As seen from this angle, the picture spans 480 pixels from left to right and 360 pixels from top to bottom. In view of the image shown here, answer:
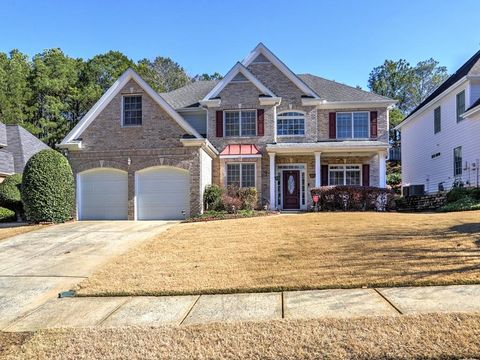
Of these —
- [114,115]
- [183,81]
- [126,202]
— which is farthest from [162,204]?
[183,81]

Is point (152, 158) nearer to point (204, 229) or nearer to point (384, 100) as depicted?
point (204, 229)

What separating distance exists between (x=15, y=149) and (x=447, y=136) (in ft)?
83.7

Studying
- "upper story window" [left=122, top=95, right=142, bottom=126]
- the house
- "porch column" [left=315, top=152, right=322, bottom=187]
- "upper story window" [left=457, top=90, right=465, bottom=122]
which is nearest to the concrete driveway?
the house

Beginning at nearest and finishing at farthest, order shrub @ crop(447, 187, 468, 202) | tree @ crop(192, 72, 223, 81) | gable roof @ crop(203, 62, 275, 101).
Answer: shrub @ crop(447, 187, 468, 202)
gable roof @ crop(203, 62, 275, 101)
tree @ crop(192, 72, 223, 81)

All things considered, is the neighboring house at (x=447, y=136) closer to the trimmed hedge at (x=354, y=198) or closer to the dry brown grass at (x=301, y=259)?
the trimmed hedge at (x=354, y=198)

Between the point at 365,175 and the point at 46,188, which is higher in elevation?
the point at 365,175

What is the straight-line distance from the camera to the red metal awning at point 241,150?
21.2 m

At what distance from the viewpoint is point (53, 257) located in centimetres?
1083

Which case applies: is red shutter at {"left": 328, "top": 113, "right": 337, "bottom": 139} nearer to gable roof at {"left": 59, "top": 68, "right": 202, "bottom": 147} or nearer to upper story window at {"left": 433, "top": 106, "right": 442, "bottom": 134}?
upper story window at {"left": 433, "top": 106, "right": 442, "bottom": 134}

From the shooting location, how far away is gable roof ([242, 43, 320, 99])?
2264 cm

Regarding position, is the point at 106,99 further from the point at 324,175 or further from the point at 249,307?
the point at 249,307

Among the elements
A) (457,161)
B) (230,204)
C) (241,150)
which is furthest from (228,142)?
(457,161)

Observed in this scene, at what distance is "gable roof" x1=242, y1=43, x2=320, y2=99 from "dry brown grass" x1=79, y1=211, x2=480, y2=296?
1186cm

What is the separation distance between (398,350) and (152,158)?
1551 cm
